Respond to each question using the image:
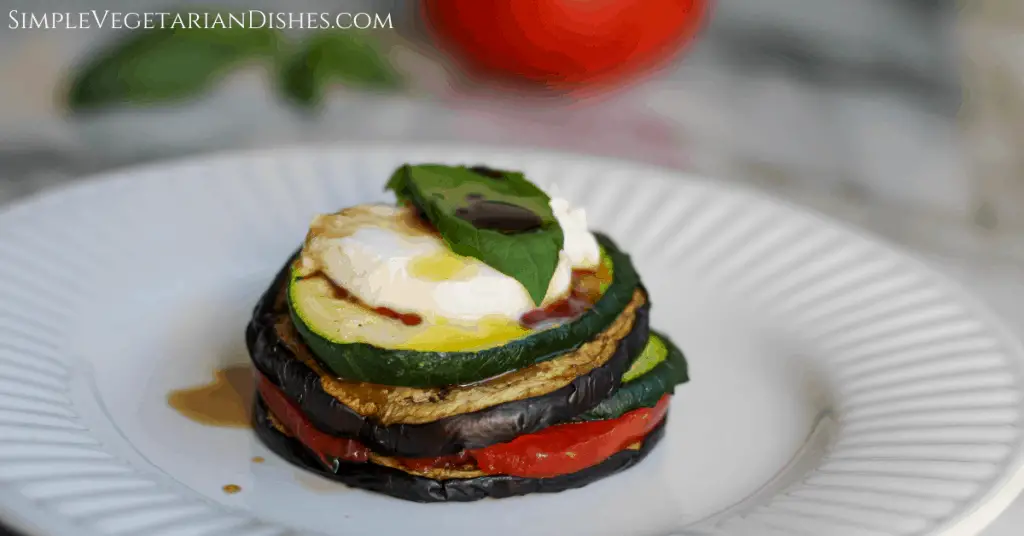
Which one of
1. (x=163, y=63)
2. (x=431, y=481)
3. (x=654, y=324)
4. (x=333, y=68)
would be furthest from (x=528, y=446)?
(x=163, y=63)

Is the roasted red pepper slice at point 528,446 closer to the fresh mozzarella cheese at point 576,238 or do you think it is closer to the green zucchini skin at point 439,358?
the green zucchini skin at point 439,358

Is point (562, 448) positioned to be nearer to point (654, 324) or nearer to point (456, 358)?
point (456, 358)

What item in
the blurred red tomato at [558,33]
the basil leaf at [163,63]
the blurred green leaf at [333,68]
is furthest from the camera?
the blurred red tomato at [558,33]

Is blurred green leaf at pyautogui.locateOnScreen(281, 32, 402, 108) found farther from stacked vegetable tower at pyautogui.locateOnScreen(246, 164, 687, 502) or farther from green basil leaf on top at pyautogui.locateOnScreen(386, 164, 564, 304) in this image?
stacked vegetable tower at pyautogui.locateOnScreen(246, 164, 687, 502)

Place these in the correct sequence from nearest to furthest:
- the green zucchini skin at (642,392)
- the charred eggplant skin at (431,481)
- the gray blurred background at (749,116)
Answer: the charred eggplant skin at (431,481) < the green zucchini skin at (642,392) < the gray blurred background at (749,116)

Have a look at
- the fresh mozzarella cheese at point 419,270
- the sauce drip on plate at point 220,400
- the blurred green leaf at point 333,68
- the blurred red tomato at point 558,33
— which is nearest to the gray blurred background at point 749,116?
the blurred red tomato at point 558,33

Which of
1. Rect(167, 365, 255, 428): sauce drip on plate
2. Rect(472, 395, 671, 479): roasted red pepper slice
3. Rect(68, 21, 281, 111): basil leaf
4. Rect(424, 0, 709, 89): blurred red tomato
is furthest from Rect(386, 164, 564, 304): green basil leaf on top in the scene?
Rect(424, 0, 709, 89): blurred red tomato

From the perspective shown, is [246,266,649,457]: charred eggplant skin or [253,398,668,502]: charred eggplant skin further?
[253,398,668,502]: charred eggplant skin
